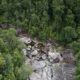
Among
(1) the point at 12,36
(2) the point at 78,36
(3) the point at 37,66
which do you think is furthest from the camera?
(2) the point at 78,36

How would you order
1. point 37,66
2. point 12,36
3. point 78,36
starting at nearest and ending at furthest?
point 12,36
point 37,66
point 78,36

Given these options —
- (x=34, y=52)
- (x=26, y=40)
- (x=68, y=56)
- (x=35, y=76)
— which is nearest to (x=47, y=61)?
(x=34, y=52)

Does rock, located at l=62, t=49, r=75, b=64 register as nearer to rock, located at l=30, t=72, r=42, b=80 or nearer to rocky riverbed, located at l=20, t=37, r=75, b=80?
rocky riverbed, located at l=20, t=37, r=75, b=80

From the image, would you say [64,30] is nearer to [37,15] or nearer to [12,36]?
[37,15]

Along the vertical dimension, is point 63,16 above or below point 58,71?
above

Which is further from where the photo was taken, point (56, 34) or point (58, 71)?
point (56, 34)

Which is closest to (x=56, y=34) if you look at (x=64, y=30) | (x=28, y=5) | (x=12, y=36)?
(x=64, y=30)

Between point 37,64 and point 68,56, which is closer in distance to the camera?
point 37,64

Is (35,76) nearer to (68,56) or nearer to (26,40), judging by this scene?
(68,56)

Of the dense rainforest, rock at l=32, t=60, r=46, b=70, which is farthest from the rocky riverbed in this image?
the dense rainforest
